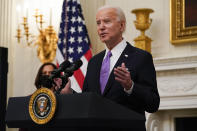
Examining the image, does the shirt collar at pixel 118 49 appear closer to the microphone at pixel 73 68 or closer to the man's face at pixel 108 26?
the man's face at pixel 108 26

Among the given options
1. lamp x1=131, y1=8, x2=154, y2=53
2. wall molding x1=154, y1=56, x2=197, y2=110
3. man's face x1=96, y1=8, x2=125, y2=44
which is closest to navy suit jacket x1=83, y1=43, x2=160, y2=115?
man's face x1=96, y1=8, x2=125, y2=44

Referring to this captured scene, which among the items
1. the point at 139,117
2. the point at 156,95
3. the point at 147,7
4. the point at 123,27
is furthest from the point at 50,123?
the point at 147,7

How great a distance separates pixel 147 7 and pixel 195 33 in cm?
99

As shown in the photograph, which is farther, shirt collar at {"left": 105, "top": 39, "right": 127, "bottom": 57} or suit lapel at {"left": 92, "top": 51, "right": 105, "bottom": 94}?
shirt collar at {"left": 105, "top": 39, "right": 127, "bottom": 57}

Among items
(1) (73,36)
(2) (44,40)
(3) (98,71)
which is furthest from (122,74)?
(2) (44,40)

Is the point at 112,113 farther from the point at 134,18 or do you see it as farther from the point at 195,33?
the point at 134,18

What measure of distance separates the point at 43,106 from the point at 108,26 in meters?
0.77

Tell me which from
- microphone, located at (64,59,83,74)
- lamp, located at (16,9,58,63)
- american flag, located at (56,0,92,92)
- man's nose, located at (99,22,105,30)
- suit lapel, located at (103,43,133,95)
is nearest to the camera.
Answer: microphone, located at (64,59,83,74)

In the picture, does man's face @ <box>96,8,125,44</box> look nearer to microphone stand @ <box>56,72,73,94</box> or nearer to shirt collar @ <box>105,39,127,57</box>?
shirt collar @ <box>105,39,127,57</box>

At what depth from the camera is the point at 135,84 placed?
2535 mm

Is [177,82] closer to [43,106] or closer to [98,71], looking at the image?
[98,71]

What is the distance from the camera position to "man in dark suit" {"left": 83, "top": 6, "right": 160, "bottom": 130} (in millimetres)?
2600

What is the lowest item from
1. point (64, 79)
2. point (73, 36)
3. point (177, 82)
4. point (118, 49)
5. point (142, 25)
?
point (177, 82)

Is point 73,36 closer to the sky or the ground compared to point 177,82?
closer to the sky
